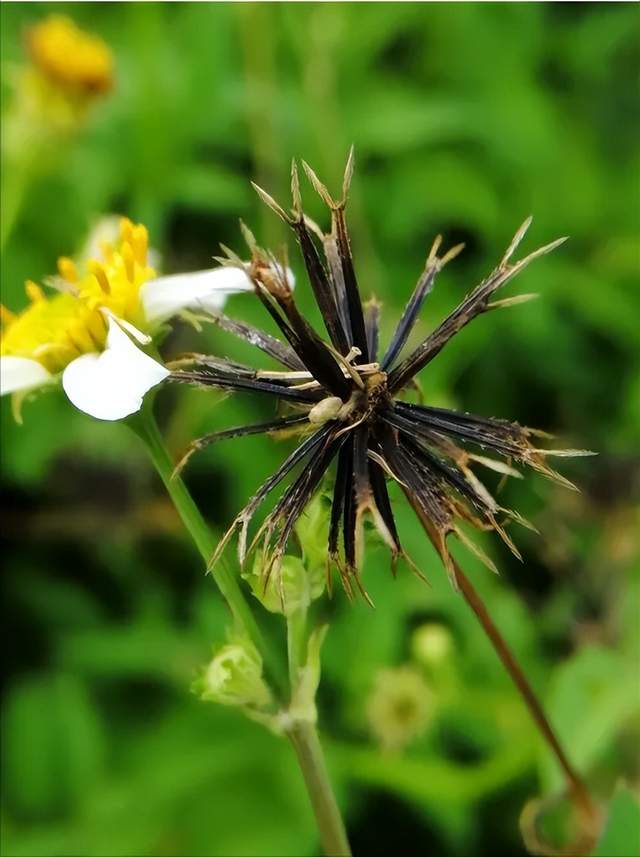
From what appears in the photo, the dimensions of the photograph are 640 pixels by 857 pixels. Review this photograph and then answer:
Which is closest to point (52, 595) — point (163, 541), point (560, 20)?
point (163, 541)

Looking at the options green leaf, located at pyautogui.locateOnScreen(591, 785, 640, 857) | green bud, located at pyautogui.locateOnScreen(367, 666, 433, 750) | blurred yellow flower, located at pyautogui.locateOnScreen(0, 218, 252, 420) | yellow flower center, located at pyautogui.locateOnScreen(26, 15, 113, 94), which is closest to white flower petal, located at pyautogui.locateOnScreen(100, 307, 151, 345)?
blurred yellow flower, located at pyautogui.locateOnScreen(0, 218, 252, 420)

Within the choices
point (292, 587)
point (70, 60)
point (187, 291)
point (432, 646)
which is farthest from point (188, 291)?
point (70, 60)

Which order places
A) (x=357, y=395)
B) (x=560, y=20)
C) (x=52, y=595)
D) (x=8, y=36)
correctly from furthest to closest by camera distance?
(x=560, y=20) → (x=8, y=36) → (x=52, y=595) → (x=357, y=395)

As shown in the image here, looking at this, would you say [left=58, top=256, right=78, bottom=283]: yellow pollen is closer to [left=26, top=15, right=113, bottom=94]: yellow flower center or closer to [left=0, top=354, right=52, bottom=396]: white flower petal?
[left=0, top=354, right=52, bottom=396]: white flower petal

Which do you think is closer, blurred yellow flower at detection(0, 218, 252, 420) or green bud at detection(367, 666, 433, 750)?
blurred yellow flower at detection(0, 218, 252, 420)

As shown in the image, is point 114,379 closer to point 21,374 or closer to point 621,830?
point 21,374

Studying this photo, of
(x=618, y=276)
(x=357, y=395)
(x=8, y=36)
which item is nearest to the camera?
(x=357, y=395)

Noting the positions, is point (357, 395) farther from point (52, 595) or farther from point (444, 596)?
point (52, 595)
